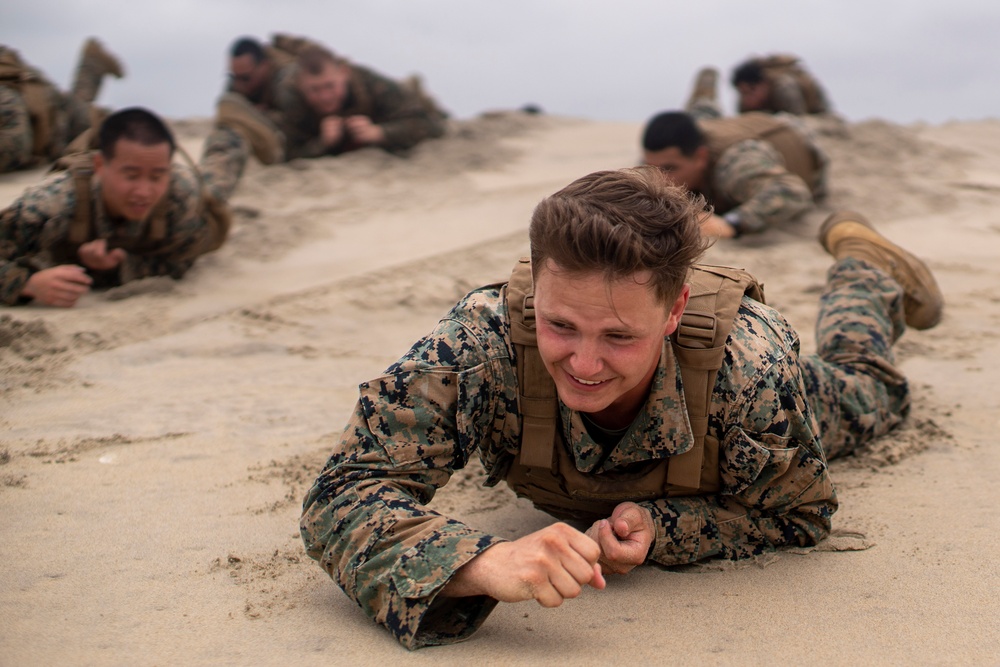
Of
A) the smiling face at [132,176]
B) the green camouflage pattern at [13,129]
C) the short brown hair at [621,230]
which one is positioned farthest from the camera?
the green camouflage pattern at [13,129]

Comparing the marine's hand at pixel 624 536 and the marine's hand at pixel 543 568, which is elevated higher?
the marine's hand at pixel 543 568

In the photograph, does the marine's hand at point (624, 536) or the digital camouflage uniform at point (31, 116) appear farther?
the digital camouflage uniform at point (31, 116)

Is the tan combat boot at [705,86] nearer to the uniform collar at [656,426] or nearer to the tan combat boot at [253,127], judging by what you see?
the tan combat boot at [253,127]

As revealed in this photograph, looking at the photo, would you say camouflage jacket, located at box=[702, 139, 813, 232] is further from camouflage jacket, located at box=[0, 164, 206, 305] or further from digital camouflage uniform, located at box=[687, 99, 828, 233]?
camouflage jacket, located at box=[0, 164, 206, 305]

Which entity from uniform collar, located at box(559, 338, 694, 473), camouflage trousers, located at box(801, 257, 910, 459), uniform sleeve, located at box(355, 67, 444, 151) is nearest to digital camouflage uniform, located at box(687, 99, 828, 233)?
camouflage trousers, located at box(801, 257, 910, 459)

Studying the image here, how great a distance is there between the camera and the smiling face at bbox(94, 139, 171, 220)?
496 centimetres

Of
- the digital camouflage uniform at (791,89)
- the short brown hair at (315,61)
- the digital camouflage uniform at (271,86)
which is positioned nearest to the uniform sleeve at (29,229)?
the short brown hair at (315,61)

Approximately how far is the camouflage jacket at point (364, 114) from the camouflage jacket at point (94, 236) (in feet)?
8.82

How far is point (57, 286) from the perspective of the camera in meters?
4.80

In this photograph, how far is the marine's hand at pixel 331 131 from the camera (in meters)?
8.02

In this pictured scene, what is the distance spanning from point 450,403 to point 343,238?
4077 mm

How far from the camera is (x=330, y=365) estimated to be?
422cm

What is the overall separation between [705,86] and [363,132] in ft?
10.9

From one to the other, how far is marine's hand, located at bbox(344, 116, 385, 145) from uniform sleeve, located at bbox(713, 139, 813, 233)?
111 inches
